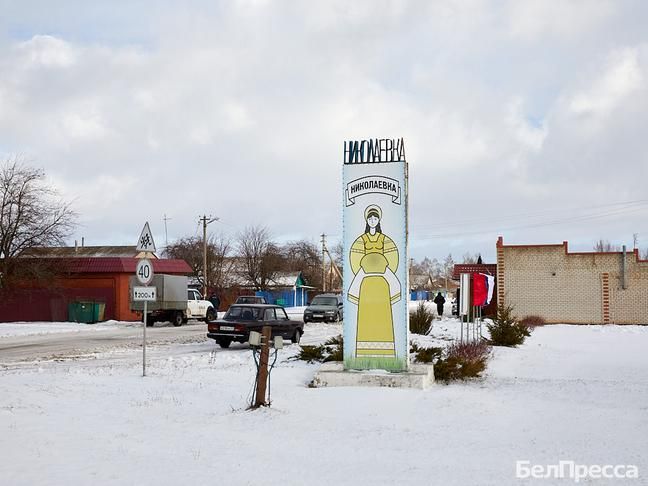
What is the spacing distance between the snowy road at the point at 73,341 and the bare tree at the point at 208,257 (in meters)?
34.8

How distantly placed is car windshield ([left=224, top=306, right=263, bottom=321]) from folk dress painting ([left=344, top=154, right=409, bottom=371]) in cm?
833

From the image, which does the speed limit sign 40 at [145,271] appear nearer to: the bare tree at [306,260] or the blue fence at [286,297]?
the blue fence at [286,297]

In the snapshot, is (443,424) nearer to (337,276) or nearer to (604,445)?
(604,445)

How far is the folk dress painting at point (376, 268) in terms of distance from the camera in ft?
42.3

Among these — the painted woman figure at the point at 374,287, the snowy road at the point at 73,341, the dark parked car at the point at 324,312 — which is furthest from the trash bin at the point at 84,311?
the painted woman figure at the point at 374,287

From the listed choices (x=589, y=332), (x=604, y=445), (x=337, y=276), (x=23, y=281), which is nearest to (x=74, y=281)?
(x=23, y=281)

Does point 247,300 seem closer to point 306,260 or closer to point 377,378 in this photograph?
point 377,378

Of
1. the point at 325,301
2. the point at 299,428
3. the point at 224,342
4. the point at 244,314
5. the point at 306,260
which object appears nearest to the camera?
the point at 299,428

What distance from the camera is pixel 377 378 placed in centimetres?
1223

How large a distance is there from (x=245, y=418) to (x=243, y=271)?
223 ft

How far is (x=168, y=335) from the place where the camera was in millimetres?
28781

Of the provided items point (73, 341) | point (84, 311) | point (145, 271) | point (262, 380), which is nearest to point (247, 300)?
point (84, 311)

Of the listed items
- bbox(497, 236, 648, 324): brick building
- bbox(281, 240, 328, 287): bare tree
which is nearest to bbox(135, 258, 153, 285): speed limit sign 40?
bbox(497, 236, 648, 324): brick building

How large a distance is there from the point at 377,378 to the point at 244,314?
9580mm
